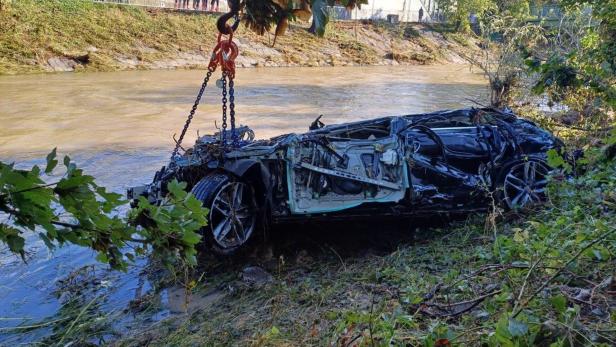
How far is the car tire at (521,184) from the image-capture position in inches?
280

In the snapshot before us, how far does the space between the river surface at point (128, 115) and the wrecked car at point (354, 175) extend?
1181mm

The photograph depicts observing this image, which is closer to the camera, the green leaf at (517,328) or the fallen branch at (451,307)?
the green leaf at (517,328)

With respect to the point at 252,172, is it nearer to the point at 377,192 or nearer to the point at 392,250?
the point at 377,192

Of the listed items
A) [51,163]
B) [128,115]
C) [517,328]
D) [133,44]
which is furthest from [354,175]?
[133,44]

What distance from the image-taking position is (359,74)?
33.2 metres

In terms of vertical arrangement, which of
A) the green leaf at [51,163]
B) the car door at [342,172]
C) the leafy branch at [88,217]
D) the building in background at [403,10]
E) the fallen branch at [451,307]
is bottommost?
the fallen branch at [451,307]

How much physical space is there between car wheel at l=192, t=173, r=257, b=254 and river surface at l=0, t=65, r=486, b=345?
30.1 inches

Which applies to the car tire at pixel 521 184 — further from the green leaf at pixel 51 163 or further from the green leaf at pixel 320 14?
the green leaf at pixel 51 163

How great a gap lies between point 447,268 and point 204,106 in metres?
15.3

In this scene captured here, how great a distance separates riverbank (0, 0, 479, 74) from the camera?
26.7 meters

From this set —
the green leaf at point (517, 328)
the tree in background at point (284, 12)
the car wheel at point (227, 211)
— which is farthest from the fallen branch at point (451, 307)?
the car wheel at point (227, 211)

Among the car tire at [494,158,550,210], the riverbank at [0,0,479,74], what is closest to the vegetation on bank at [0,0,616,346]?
the car tire at [494,158,550,210]

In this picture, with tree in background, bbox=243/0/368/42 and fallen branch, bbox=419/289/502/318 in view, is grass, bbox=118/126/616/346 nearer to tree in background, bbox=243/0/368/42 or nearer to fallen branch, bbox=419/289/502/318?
fallen branch, bbox=419/289/502/318

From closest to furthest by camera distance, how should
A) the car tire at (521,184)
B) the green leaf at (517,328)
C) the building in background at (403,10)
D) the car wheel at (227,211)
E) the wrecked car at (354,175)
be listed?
the green leaf at (517,328), the car wheel at (227,211), the wrecked car at (354,175), the car tire at (521,184), the building in background at (403,10)
